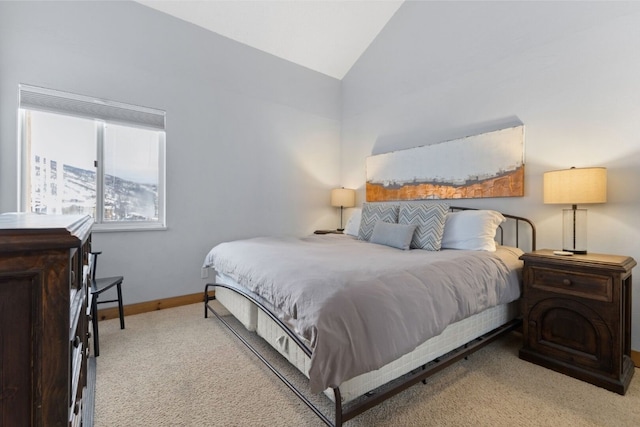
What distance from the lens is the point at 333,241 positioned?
3.08m

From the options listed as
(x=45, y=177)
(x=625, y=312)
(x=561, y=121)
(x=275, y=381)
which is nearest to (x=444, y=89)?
(x=561, y=121)

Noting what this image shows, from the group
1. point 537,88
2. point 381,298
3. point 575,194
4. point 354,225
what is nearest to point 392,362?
point 381,298

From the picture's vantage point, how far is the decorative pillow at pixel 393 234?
267cm

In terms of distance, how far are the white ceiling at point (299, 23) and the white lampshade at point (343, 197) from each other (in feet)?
6.11

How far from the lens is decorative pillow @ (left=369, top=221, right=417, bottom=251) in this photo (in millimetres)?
2666

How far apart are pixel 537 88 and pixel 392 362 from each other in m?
2.69

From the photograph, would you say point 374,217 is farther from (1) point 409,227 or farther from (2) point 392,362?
(2) point 392,362

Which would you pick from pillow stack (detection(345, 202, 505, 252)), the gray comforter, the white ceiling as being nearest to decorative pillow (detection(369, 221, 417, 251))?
pillow stack (detection(345, 202, 505, 252))

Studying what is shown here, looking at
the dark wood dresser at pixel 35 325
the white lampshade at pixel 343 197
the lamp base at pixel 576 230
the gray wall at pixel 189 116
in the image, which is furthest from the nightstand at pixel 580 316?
the gray wall at pixel 189 116

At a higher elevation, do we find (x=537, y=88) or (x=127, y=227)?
(x=537, y=88)

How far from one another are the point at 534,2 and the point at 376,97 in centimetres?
192

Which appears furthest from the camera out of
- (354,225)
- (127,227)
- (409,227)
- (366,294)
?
(354,225)

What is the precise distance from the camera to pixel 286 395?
1753mm

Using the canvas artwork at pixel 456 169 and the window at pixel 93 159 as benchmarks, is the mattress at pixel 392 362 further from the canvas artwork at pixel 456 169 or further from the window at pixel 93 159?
the window at pixel 93 159
